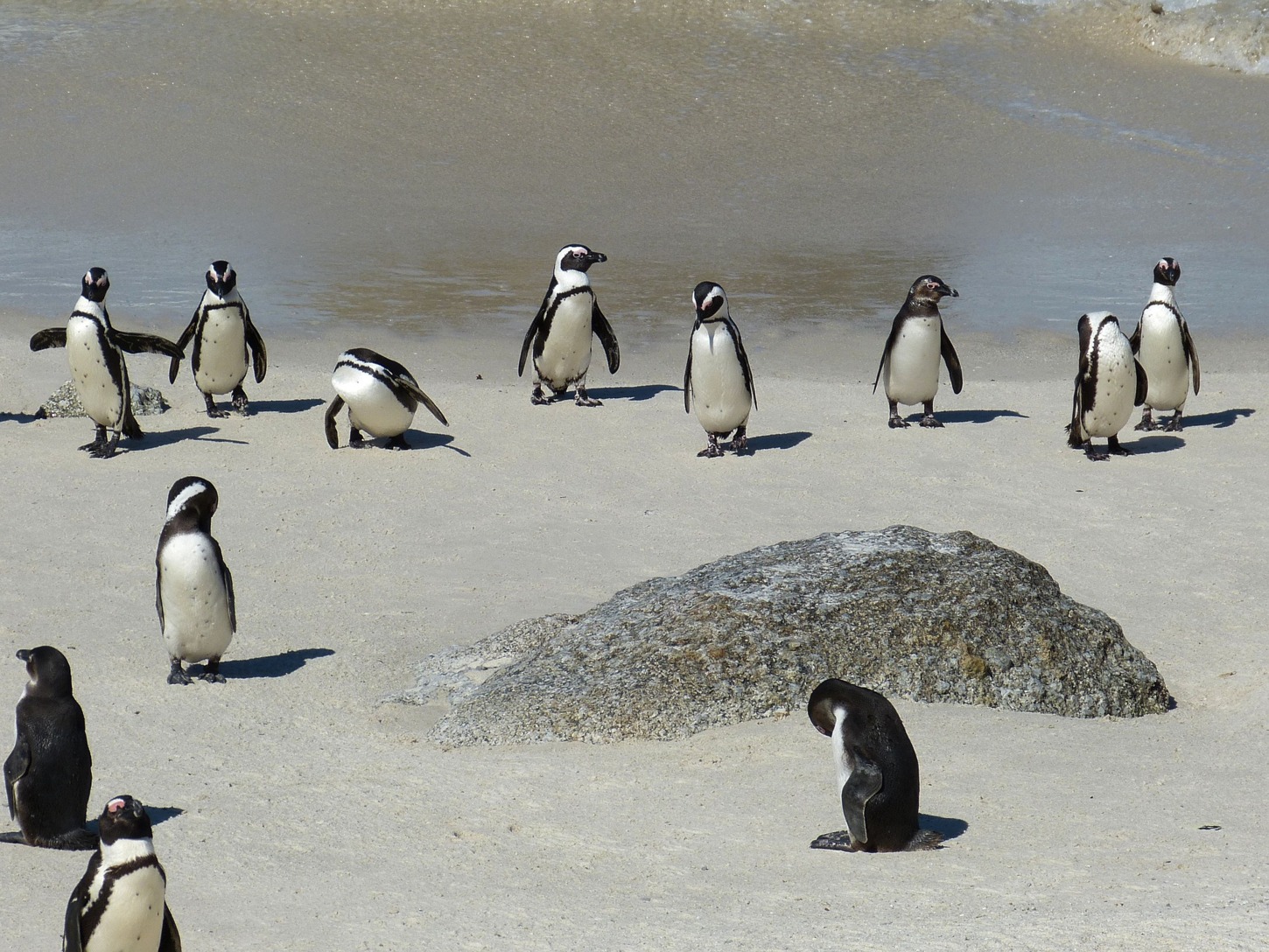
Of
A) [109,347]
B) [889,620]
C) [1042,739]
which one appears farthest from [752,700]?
[109,347]

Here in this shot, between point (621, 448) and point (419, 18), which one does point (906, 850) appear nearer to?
point (621, 448)

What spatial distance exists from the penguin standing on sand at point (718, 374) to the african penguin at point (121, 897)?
662 centimetres

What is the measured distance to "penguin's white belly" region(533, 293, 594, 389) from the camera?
11328 mm

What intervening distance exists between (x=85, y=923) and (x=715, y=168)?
1723 cm

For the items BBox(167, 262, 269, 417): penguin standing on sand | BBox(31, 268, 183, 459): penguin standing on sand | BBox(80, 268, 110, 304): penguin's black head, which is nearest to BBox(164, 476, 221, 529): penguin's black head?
BBox(31, 268, 183, 459): penguin standing on sand

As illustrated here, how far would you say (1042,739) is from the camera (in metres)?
5.43

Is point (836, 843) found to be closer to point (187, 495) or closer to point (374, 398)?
point (187, 495)

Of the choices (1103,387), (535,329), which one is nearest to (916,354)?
(1103,387)

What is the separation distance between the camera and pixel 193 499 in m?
6.34

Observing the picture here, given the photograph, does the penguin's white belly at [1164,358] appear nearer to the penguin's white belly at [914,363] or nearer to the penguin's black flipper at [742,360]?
the penguin's white belly at [914,363]

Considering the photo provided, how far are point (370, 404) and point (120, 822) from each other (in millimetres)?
6425

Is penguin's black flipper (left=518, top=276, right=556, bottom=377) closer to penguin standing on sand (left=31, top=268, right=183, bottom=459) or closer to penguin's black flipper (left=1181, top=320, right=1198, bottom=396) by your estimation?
penguin standing on sand (left=31, top=268, right=183, bottom=459)

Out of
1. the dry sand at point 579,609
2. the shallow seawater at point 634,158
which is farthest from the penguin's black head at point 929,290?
the shallow seawater at point 634,158

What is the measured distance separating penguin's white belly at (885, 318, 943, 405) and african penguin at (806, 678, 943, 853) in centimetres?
628
